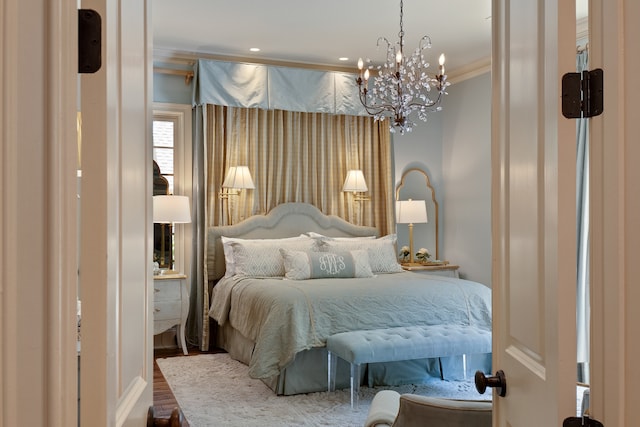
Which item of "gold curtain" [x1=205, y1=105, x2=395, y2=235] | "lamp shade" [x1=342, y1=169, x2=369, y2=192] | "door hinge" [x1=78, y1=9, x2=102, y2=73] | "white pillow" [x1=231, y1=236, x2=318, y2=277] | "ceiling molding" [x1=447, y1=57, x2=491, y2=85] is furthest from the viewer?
"lamp shade" [x1=342, y1=169, x2=369, y2=192]

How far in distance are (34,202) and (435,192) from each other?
6.47 metres

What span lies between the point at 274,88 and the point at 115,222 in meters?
5.35

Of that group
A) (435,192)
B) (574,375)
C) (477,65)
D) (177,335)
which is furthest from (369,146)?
(574,375)

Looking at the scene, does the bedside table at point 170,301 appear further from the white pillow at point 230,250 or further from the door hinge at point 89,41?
the door hinge at point 89,41

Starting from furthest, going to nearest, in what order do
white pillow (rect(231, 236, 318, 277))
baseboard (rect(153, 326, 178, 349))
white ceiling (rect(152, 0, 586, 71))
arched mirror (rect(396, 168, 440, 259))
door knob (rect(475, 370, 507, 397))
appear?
arched mirror (rect(396, 168, 440, 259))
baseboard (rect(153, 326, 178, 349))
white pillow (rect(231, 236, 318, 277))
white ceiling (rect(152, 0, 586, 71))
door knob (rect(475, 370, 507, 397))

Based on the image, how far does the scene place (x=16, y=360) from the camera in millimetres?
654

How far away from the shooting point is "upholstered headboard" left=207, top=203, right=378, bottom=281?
5.96 meters

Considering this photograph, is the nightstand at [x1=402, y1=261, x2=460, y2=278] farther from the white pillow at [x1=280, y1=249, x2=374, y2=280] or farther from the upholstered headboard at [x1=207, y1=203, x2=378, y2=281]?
the white pillow at [x1=280, y1=249, x2=374, y2=280]

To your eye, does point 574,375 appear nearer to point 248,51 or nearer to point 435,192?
point 248,51

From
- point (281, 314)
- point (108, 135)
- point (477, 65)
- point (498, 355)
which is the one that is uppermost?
point (477, 65)

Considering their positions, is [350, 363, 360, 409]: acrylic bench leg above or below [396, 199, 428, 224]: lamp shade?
below

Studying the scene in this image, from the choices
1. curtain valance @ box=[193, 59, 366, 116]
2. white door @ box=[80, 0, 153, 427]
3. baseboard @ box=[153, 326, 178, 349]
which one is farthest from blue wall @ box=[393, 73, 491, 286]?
white door @ box=[80, 0, 153, 427]

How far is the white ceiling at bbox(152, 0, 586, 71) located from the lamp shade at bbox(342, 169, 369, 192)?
1169 millimetres

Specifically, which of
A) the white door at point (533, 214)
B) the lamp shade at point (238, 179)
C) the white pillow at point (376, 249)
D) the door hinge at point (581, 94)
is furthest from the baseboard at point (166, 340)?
the door hinge at point (581, 94)
